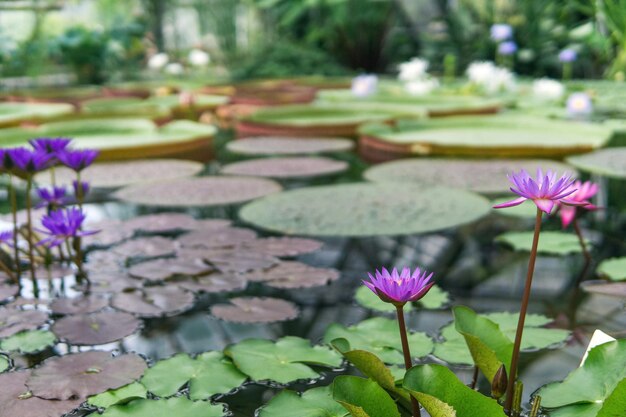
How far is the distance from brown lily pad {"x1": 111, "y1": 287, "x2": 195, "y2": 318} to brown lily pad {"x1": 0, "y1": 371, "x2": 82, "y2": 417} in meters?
0.30

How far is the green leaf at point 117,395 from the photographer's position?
87cm

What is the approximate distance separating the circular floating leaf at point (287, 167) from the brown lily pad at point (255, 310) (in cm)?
114

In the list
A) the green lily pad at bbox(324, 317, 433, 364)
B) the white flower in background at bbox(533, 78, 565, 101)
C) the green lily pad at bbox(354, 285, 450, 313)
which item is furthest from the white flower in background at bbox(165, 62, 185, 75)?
the green lily pad at bbox(324, 317, 433, 364)

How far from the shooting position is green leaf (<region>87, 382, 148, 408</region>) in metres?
0.87

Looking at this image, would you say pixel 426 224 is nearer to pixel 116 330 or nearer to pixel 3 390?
pixel 116 330

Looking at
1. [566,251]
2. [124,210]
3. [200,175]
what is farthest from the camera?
[200,175]

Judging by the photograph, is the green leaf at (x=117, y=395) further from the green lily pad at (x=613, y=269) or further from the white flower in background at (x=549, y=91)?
the white flower in background at (x=549, y=91)

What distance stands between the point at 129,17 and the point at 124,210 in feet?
24.4

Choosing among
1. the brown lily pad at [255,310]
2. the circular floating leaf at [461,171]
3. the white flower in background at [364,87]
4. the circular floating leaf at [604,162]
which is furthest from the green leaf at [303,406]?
the white flower in background at [364,87]

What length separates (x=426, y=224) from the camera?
5.57 ft

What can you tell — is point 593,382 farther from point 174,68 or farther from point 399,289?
point 174,68

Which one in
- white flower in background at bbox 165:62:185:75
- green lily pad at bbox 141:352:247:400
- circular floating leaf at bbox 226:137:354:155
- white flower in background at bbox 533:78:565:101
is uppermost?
white flower in background at bbox 165:62:185:75

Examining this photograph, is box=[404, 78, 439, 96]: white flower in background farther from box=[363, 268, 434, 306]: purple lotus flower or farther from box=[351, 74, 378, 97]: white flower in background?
box=[363, 268, 434, 306]: purple lotus flower

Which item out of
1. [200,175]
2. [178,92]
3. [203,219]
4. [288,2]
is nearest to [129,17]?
[288,2]
